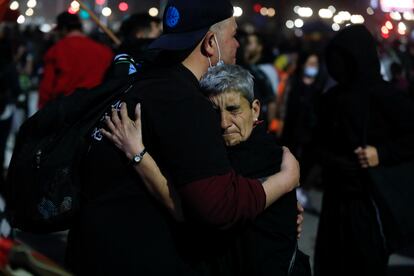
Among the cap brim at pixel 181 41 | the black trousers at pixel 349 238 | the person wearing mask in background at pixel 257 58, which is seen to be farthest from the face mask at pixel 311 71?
the cap brim at pixel 181 41

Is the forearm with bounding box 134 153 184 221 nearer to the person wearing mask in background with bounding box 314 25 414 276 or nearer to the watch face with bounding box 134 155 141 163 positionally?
the watch face with bounding box 134 155 141 163

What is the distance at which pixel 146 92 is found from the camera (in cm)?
252

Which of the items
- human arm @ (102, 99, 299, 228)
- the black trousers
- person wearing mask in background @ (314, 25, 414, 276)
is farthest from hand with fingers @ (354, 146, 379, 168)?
human arm @ (102, 99, 299, 228)

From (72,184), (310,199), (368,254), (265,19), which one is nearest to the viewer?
(72,184)

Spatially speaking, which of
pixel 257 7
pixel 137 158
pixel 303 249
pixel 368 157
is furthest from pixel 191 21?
pixel 257 7

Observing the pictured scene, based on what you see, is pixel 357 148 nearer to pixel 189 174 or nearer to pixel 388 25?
pixel 189 174

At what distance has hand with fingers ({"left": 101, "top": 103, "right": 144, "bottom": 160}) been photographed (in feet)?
8.21

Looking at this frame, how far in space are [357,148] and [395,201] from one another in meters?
0.43

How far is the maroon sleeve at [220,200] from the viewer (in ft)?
7.80

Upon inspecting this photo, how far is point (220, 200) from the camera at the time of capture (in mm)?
2398

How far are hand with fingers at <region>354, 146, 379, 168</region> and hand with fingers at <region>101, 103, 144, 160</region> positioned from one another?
243 centimetres

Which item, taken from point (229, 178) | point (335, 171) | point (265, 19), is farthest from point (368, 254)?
point (265, 19)

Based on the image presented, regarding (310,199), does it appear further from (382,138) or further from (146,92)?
(146,92)

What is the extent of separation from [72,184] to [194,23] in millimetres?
688
